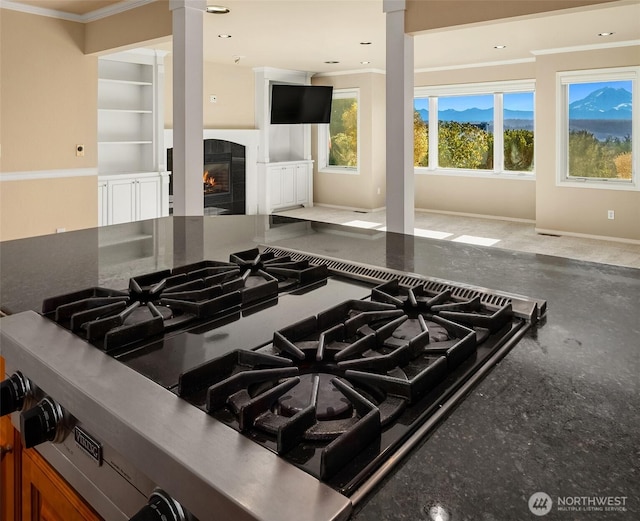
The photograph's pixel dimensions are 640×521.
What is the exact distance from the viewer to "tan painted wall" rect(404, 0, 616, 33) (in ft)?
9.90

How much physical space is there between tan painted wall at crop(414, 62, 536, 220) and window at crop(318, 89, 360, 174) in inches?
47.5

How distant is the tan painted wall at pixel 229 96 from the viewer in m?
8.23

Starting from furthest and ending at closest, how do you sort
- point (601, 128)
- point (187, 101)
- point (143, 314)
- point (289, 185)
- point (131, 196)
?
1. point (289, 185)
2. point (601, 128)
3. point (131, 196)
4. point (187, 101)
5. point (143, 314)

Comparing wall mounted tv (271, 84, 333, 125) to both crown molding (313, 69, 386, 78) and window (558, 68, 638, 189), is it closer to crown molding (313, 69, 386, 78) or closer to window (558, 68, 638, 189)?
crown molding (313, 69, 386, 78)

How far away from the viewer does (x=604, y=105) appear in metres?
7.07

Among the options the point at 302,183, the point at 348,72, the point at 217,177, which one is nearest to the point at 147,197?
the point at 217,177

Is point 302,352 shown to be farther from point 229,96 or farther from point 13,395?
point 229,96

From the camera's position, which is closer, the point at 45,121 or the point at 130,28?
the point at 130,28

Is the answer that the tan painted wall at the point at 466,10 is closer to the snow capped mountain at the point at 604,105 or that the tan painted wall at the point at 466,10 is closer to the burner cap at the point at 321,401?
the burner cap at the point at 321,401

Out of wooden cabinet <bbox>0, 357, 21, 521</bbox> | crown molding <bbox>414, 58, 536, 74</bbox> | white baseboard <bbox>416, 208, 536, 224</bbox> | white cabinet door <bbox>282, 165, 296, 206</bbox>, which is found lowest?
wooden cabinet <bbox>0, 357, 21, 521</bbox>

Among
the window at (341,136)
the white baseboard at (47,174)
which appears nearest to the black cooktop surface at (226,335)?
the white baseboard at (47,174)

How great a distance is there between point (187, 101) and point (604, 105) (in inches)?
226

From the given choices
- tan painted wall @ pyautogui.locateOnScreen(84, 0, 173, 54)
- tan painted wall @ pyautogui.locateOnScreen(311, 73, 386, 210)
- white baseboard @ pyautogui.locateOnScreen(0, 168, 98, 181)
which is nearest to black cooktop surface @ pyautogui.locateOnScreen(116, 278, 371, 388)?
tan painted wall @ pyautogui.locateOnScreen(84, 0, 173, 54)

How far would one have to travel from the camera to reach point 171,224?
85.4 inches
